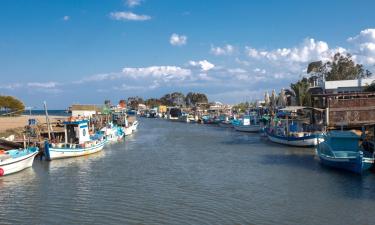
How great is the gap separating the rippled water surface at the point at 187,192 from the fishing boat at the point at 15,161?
2.01ft

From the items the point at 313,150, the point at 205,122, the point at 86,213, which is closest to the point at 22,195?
the point at 86,213

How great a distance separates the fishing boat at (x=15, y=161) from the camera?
30.5 meters

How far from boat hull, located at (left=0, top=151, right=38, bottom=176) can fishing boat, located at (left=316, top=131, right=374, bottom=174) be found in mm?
22409

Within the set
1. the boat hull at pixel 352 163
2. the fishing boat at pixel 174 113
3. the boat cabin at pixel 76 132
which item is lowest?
the boat hull at pixel 352 163

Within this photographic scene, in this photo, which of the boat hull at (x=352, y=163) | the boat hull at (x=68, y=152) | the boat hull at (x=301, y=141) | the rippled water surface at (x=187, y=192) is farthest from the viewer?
the boat hull at (x=301, y=141)

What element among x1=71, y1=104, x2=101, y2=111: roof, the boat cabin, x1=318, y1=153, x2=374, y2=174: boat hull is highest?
x1=71, y1=104, x2=101, y2=111: roof

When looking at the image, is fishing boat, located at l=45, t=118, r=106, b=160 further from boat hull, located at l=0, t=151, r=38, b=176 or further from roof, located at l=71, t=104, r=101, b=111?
roof, located at l=71, t=104, r=101, b=111

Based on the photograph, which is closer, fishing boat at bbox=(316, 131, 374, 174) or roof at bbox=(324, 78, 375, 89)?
fishing boat at bbox=(316, 131, 374, 174)

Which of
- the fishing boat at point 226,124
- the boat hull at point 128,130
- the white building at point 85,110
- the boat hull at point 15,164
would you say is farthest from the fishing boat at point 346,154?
the fishing boat at point 226,124

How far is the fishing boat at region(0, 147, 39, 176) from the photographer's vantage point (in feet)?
99.9

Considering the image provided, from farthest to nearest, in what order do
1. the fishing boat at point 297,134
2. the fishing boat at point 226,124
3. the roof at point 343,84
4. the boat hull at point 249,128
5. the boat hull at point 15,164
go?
the fishing boat at point 226,124 → the boat hull at point 249,128 → the roof at point 343,84 → the fishing boat at point 297,134 → the boat hull at point 15,164

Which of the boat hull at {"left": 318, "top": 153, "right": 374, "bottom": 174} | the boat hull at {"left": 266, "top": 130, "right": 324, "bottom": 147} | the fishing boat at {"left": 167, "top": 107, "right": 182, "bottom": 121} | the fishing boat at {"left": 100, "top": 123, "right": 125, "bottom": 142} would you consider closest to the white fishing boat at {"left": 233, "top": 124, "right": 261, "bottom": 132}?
the fishing boat at {"left": 100, "top": 123, "right": 125, "bottom": 142}

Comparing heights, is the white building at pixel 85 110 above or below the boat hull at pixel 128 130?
above

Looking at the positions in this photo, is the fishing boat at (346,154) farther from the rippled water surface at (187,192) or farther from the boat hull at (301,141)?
the boat hull at (301,141)
